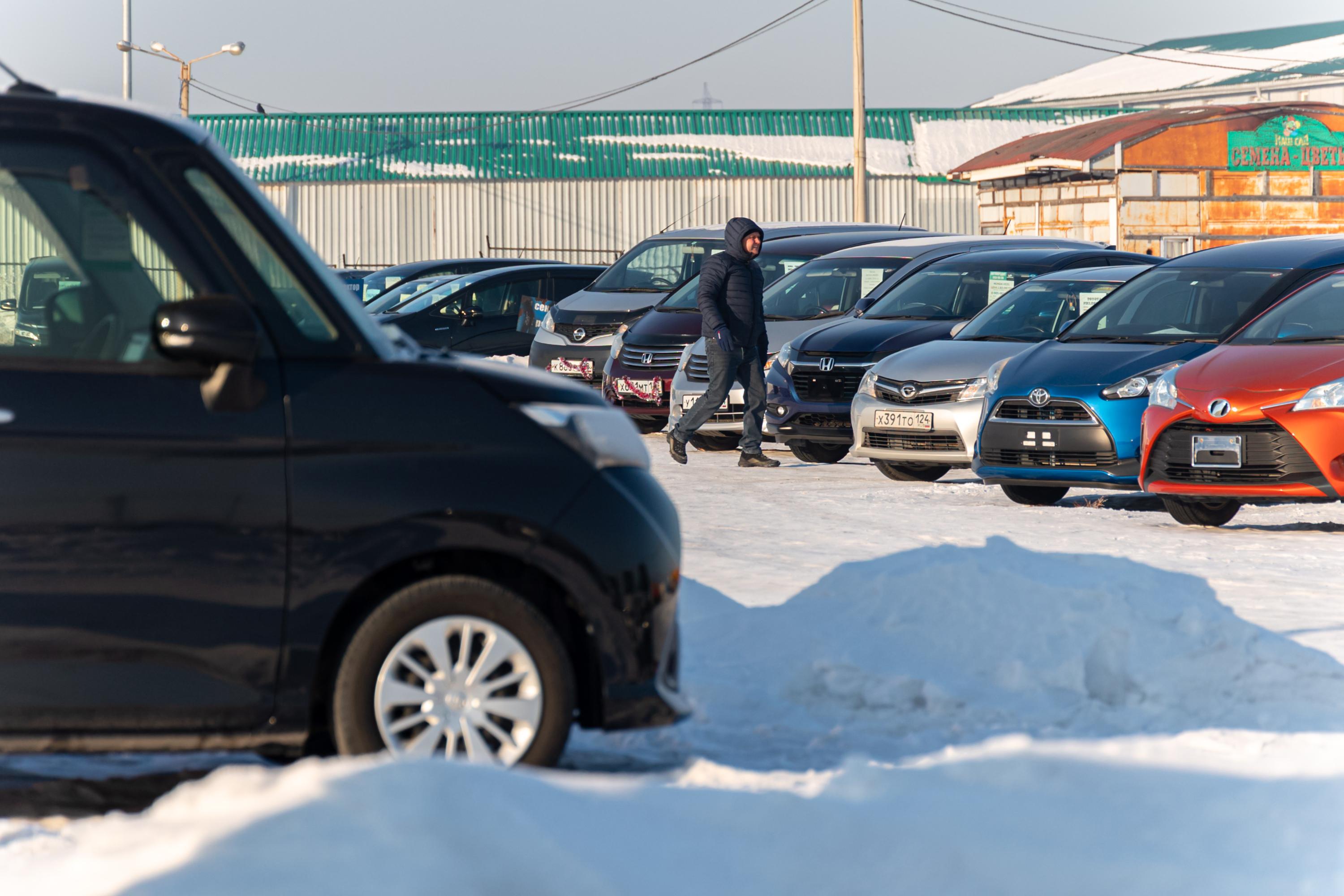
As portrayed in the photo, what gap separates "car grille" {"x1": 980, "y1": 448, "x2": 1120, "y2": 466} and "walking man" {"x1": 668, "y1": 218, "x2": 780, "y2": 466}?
2760mm

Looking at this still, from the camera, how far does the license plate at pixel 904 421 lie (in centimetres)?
1162

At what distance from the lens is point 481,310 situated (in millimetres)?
19828

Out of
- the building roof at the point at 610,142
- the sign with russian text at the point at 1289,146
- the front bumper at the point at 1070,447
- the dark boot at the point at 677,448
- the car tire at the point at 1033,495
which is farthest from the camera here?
the building roof at the point at 610,142

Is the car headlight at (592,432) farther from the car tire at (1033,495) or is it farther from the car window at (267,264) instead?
the car tire at (1033,495)

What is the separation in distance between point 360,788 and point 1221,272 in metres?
8.86

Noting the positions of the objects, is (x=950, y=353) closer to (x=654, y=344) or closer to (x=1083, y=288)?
(x=1083, y=288)

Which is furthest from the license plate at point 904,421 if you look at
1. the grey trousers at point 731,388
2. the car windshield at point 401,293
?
the car windshield at point 401,293

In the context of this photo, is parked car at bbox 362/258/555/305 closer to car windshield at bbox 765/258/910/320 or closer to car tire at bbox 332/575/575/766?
car windshield at bbox 765/258/910/320

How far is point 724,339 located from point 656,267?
193 inches

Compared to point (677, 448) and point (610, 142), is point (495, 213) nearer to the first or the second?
point (610, 142)

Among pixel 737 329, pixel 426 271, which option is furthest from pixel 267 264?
pixel 426 271

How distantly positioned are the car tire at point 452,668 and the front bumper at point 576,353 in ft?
39.2

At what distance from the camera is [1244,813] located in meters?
4.16

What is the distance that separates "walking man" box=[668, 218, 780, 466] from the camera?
1267cm
